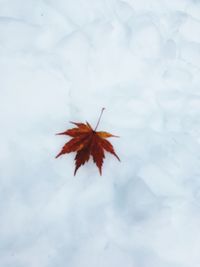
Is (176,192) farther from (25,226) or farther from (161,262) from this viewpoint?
(25,226)

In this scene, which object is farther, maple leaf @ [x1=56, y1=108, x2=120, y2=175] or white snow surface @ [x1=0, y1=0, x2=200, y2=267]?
maple leaf @ [x1=56, y1=108, x2=120, y2=175]

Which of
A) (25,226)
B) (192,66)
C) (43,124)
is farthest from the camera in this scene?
(192,66)

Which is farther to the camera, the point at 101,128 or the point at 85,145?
the point at 101,128

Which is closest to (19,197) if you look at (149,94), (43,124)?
(43,124)

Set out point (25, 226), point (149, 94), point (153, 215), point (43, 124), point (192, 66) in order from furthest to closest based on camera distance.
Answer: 1. point (192, 66)
2. point (149, 94)
3. point (43, 124)
4. point (153, 215)
5. point (25, 226)
